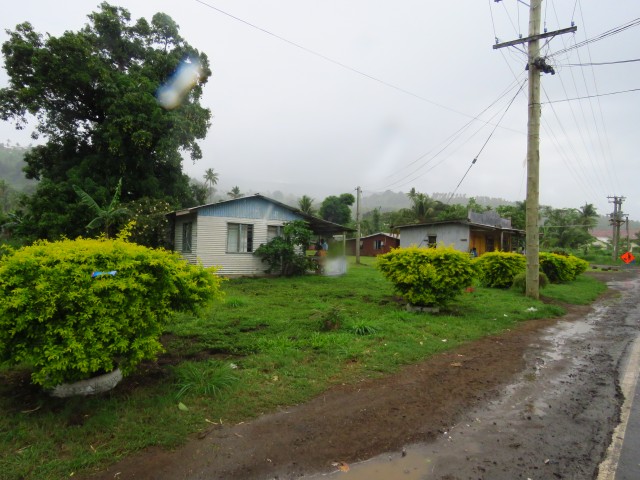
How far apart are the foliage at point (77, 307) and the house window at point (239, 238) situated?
1243 centimetres

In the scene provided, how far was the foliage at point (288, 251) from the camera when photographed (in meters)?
16.5

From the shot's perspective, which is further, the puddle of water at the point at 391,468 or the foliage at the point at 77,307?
the foliage at the point at 77,307

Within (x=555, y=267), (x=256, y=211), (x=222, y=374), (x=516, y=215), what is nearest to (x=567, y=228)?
(x=516, y=215)

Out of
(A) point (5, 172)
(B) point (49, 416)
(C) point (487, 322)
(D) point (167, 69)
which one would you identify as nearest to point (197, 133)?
(D) point (167, 69)

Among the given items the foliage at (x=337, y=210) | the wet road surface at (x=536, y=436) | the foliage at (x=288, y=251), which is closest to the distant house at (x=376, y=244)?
the foliage at (x=337, y=210)

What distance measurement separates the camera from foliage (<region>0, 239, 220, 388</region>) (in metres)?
3.43

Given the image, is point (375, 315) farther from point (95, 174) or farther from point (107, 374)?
point (95, 174)

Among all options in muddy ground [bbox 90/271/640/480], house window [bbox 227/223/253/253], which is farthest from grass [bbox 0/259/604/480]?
house window [bbox 227/223/253/253]

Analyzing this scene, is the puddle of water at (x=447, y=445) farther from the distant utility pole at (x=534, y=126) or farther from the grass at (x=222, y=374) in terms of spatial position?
the distant utility pole at (x=534, y=126)

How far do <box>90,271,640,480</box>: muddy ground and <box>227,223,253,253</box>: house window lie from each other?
12.3 m

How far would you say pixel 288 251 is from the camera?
16.6 m

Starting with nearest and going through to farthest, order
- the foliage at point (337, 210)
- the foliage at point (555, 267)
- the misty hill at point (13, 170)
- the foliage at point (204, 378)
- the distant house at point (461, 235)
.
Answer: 1. the foliage at point (204, 378)
2. the foliage at point (555, 267)
3. the distant house at point (461, 235)
4. the foliage at point (337, 210)
5. the misty hill at point (13, 170)

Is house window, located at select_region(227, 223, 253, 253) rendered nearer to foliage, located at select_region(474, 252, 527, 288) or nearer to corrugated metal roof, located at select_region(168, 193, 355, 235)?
corrugated metal roof, located at select_region(168, 193, 355, 235)

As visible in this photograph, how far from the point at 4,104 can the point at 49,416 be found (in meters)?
23.4
